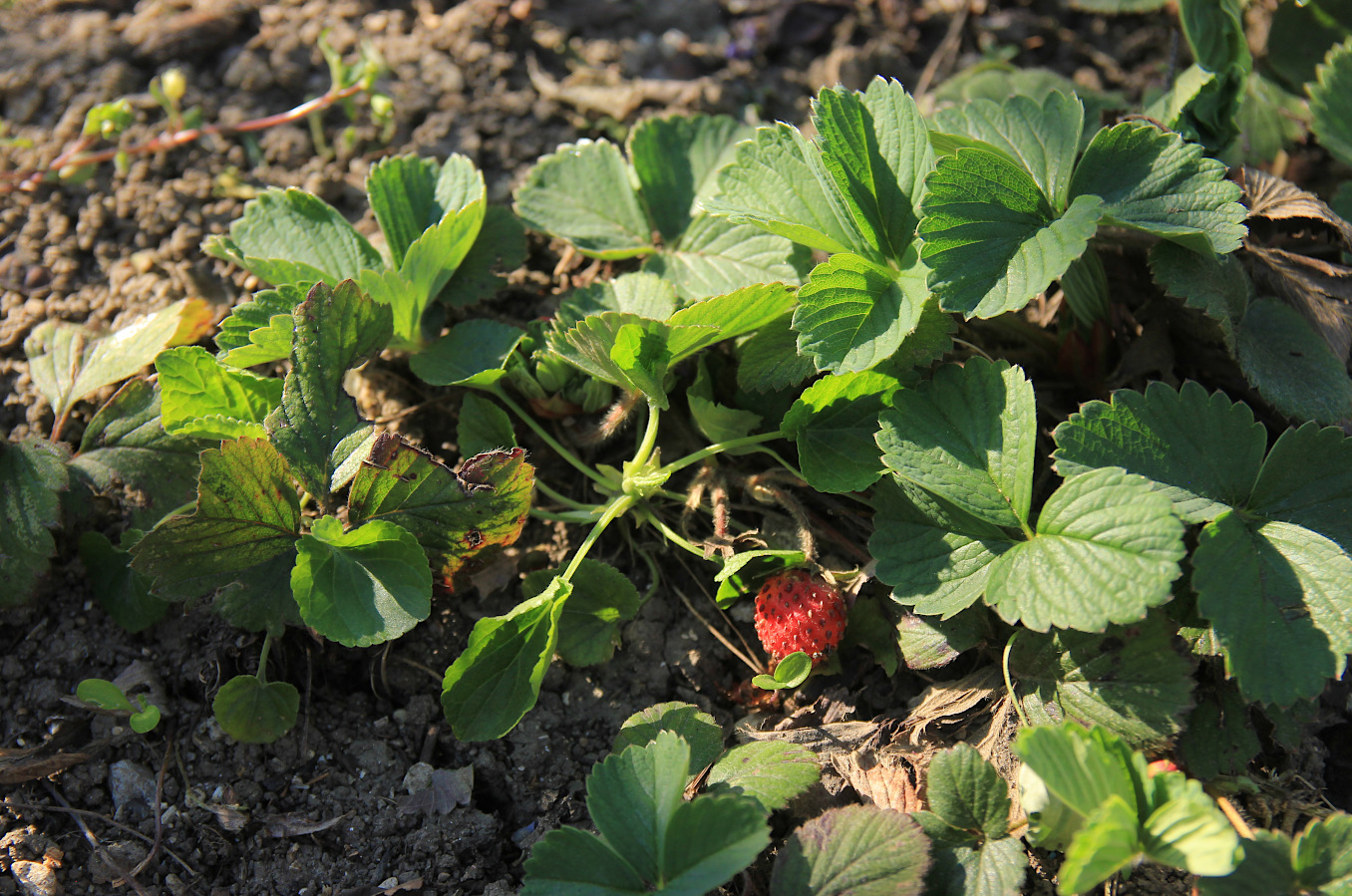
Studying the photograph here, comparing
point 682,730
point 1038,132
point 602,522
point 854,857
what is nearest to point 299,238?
point 602,522

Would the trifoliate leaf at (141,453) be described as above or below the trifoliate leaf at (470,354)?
below

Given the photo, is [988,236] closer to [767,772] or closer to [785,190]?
[785,190]

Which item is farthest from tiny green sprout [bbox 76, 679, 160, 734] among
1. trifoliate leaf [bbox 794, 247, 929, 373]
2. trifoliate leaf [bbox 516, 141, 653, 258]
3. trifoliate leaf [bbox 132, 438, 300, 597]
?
trifoliate leaf [bbox 794, 247, 929, 373]

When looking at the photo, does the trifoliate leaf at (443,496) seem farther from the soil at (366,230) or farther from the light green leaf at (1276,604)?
the light green leaf at (1276,604)

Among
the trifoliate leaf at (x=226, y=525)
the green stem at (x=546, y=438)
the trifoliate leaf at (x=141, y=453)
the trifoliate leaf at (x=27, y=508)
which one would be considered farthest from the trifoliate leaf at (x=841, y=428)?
the trifoliate leaf at (x=27, y=508)

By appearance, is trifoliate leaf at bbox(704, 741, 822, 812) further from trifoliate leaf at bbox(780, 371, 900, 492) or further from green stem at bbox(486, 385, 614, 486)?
→ green stem at bbox(486, 385, 614, 486)

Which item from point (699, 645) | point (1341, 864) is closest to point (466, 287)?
point (699, 645)
